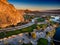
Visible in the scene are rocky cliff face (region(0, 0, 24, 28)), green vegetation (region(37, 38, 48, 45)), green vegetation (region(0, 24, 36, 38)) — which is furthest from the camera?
rocky cliff face (region(0, 0, 24, 28))

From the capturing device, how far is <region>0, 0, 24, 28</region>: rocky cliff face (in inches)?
449

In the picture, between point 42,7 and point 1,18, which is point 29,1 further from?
point 1,18

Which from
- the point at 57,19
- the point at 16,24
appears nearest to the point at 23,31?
the point at 16,24

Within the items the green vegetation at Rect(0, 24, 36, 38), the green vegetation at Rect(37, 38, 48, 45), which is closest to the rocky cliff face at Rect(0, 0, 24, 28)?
the green vegetation at Rect(0, 24, 36, 38)

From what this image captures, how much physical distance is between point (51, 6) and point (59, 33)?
1.98 m

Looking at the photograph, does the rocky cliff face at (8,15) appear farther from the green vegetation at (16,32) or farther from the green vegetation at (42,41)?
the green vegetation at (42,41)

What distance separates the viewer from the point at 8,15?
1170 centimetres

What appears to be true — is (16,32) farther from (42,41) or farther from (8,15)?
(42,41)

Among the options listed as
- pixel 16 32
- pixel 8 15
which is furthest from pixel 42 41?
pixel 8 15

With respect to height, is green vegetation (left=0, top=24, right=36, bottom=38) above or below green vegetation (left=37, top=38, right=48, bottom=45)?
above

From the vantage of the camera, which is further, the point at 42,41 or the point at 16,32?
the point at 16,32

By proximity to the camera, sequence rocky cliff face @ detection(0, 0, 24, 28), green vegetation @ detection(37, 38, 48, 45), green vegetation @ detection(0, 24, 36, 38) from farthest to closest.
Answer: rocky cliff face @ detection(0, 0, 24, 28) → green vegetation @ detection(37, 38, 48, 45) → green vegetation @ detection(0, 24, 36, 38)

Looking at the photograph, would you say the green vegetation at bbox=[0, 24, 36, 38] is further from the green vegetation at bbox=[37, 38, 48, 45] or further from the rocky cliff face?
the green vegetation at bbox=[37, 38, 48, 45]

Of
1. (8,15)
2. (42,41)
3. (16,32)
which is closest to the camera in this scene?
(42,41)
